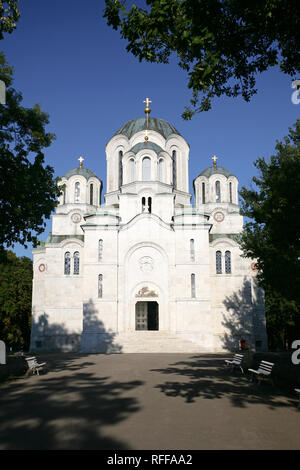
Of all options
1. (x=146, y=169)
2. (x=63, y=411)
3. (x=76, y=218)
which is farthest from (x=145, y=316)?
(x=63, y=411)

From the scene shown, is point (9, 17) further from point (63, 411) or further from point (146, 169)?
point (146, 169)

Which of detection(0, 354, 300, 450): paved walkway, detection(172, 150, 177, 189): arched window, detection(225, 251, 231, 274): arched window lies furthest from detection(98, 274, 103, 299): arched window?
detection(0, 354, 300, 450): paved walkway

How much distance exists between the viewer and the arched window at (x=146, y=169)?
34.4 m

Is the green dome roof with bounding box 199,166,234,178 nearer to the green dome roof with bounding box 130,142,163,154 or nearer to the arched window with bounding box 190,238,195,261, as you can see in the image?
the green dome roof with bounding box 130,142,163,154

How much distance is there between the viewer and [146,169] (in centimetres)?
3444

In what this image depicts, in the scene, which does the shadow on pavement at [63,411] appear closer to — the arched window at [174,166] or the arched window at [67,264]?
the arched window at [67,264]

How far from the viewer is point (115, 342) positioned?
27641 millimetres

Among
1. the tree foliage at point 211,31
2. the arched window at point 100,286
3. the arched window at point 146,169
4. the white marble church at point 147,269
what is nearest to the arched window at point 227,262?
the white marble church at point 147,269

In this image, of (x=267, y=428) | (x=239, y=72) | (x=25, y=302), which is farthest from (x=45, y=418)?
(x=25, y=302)

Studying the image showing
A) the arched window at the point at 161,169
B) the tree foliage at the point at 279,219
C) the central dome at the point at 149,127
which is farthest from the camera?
the central dome at the point at 149,127

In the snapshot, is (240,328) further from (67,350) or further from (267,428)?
(267,428)

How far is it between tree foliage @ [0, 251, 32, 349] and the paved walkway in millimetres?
19997

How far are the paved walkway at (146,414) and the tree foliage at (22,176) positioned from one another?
5.64 metres

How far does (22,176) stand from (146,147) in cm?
2138
